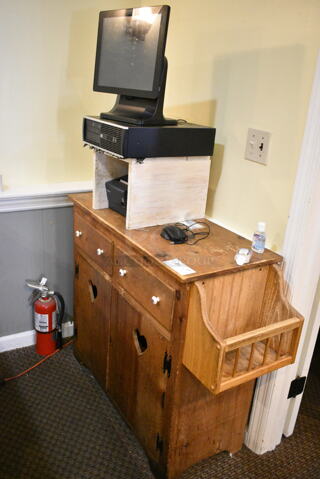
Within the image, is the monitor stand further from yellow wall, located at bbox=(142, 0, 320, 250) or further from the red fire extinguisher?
the red fire extinguisher

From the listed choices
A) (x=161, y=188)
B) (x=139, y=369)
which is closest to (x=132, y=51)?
(x=161, y=188)

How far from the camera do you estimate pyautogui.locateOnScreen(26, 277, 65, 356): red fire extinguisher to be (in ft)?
7.20

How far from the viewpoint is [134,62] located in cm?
157

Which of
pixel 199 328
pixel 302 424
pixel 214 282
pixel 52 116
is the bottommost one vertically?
pixel 302 424

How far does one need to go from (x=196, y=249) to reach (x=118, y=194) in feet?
1.38

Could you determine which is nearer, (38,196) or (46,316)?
(38,196)

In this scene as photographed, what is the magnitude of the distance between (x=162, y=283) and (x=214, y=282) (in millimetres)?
173

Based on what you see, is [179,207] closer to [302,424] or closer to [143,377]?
[143,377]

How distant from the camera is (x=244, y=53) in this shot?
159 cm

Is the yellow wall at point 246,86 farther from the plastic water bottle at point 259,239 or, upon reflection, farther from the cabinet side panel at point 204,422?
the cabinet side panel at point 204,422

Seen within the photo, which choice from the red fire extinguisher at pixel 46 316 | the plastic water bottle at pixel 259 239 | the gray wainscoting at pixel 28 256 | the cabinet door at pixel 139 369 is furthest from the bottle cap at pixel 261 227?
the red fire extinguisher at pixel 46 316

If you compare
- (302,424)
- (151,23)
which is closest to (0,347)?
(302,424)

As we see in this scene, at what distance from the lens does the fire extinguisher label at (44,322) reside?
220 centimetres

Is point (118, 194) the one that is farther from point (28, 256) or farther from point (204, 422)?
point (204, 422)
